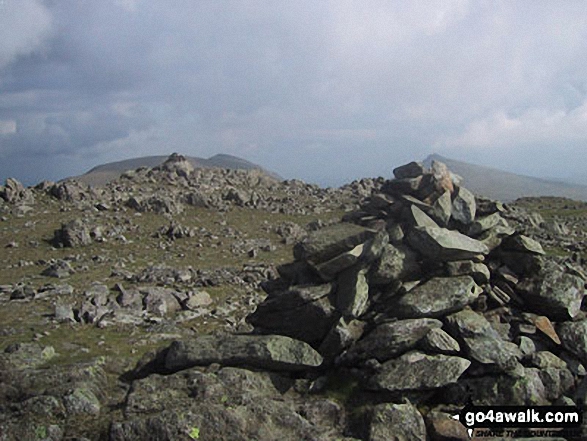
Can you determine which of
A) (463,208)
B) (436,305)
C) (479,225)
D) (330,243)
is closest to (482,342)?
(436,305)

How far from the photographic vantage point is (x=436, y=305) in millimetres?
18953

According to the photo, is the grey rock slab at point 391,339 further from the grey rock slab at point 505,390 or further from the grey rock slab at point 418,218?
the grey rock slab at point 418,218

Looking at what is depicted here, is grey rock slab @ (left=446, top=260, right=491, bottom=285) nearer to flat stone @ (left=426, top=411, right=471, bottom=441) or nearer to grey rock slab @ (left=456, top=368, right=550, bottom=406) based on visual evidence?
grey rock slab @ (left=456, top=368, right=550, bottom=406)

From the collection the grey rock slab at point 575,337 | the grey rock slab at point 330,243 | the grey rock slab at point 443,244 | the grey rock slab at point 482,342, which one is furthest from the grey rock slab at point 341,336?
the grey rock slab at point 575,337

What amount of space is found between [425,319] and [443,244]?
3404 millimetres

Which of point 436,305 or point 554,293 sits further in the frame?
point 554,293

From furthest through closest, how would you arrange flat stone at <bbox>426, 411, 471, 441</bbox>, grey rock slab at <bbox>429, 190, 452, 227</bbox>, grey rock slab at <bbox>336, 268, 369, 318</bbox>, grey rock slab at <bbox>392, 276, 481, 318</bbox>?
grey rock slab at <bbox>429, 190, 452, 227</bbox>, grey rock slab at <bbox>336, 268, 369, 318</bbox>, grey rock slab at <bbox>392, 276, 481, 318</bbox>, flat stone at <bbox>426, 411, 471, 441</bbox>

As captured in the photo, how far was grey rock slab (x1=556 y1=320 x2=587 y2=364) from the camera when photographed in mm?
18688

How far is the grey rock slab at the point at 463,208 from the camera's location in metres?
22.8

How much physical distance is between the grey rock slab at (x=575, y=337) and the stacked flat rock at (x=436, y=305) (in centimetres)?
4

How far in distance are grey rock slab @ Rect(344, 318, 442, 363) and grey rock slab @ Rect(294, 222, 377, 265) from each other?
13.9 feet

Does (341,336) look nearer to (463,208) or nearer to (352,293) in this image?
(352,293)

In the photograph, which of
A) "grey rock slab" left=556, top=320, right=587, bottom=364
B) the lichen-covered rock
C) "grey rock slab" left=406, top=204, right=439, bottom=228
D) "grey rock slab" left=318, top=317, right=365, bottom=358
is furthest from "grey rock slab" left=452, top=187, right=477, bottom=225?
the lichen-covered rock

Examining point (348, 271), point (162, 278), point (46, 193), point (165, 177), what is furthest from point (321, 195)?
point (348, 271)
